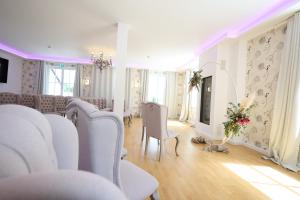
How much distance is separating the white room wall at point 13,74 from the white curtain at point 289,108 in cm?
890

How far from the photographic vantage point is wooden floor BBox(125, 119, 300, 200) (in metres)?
2.17

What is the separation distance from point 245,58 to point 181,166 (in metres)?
3.41

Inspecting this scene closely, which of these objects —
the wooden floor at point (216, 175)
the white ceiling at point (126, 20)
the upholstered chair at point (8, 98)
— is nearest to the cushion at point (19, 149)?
the wooden floor at point (216, 175)

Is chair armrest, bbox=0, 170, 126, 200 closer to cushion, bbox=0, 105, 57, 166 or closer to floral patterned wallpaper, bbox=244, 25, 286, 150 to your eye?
cushion, bbox=0, 105, 57, 166

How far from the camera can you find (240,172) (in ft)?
9.34

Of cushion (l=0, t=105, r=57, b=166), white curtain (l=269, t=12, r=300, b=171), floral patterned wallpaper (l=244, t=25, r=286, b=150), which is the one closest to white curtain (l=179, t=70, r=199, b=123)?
floral patterned wallpaper (l=244, t=25, r=286, b=150)

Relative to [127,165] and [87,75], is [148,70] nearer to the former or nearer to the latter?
[87,75]

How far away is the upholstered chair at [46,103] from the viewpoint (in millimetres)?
5455

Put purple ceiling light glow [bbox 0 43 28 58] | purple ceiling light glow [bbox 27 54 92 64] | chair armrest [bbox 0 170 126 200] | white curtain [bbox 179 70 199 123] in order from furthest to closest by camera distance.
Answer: purple ceiling light glow [bbox 27 54 92 64], white curtain [bbox 179 70 199 123], purple ceiling light glow [bbox 0 43 28 58], chair armrest [bbox 0 170 126 200]

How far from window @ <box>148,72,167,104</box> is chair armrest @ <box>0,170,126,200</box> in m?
9.82

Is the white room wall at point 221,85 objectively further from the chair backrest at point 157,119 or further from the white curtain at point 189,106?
the white curtain at point 189,106

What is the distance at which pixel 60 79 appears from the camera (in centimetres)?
937

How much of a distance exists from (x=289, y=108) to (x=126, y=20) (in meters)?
3.52

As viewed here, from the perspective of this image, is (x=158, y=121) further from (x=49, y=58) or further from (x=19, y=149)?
(x=49, y=58)
